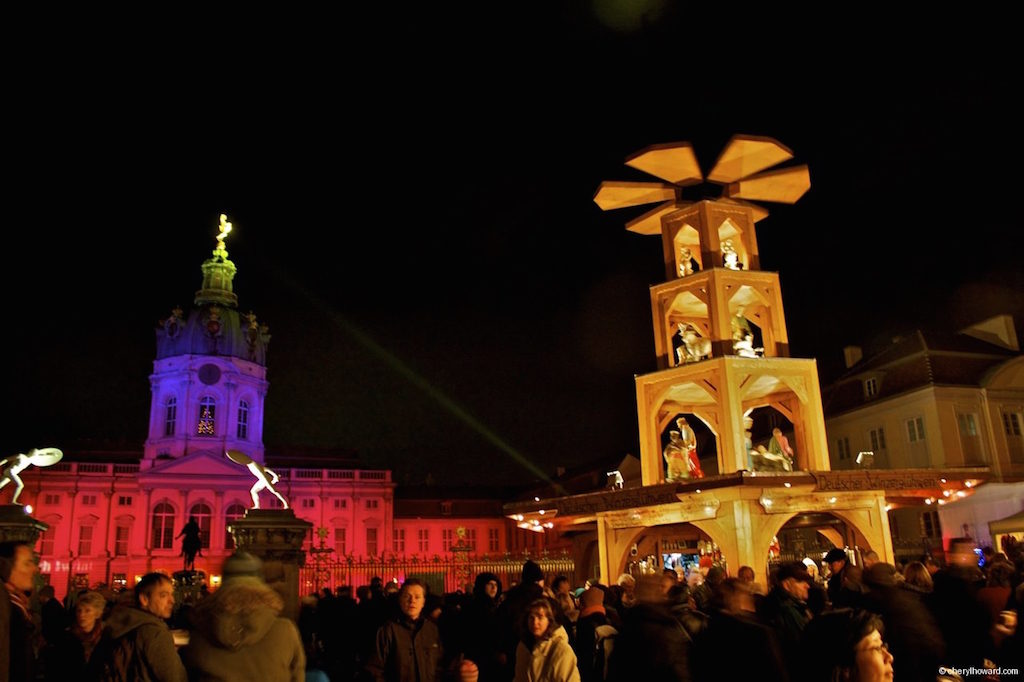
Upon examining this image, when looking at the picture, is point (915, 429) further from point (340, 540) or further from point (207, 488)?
point (207, 488)

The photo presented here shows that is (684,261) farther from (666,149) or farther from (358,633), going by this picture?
(358,633)

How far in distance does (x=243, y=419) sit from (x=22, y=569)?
60822 millimetres

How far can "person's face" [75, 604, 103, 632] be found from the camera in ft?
26.6

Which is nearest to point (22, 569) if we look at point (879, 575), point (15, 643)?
point (15, 643)

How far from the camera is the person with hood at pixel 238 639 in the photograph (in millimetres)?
4582

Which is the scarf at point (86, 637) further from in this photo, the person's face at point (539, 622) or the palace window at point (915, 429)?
the palace window at point (915, 429)

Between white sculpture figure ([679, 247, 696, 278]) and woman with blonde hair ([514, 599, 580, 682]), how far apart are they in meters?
15.4

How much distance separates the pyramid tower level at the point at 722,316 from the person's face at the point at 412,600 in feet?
39.6

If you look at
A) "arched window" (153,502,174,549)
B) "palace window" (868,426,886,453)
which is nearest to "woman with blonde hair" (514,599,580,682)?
"palace window" (868,426,886,453)

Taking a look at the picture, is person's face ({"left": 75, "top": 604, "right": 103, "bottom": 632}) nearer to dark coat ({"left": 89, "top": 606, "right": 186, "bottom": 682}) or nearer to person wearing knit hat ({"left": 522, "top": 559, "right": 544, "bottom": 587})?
dark coat ({"left": 89, "top": 606, "right": 186, "bottom": 682})

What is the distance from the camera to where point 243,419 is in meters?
63.9

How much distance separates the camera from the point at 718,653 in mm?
5359

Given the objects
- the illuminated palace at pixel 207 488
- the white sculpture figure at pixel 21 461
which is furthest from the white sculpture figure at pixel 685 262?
the illuminated palace at pixel 207 488

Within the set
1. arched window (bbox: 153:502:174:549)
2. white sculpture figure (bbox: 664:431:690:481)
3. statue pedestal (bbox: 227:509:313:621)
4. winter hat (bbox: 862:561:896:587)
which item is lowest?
winter hat (bbox: 862:561:896:587)
